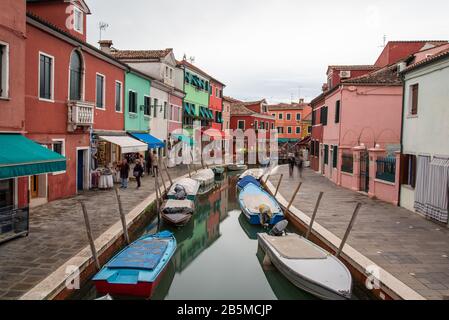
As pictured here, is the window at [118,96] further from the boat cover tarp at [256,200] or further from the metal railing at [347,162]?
the metal railing at [347,162]

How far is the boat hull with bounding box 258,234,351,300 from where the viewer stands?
7.99 metres

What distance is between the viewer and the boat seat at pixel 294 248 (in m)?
9.49

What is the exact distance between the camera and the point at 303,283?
877 centimetres

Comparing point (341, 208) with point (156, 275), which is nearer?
point (156, 275)

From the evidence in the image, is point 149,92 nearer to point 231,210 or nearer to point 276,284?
point 231,210

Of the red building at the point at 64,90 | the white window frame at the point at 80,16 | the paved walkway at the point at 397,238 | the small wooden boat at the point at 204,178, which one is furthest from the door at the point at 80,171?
the paved walkway at the point at 397,238

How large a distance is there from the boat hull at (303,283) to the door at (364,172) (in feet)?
35.0

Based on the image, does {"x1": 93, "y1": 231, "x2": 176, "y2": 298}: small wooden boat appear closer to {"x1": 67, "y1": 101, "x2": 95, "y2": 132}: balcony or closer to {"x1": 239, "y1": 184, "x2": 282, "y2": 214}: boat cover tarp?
{"x1": 239, "y1": 184, "x2": 282, "y2": 214}: boat cover tarp

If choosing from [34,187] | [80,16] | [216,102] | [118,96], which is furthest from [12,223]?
[216,102]

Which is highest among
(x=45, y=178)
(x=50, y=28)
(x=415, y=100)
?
(x=50, y=28)

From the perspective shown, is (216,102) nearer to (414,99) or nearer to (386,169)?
(386,169)

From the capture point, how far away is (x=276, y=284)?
396 inches

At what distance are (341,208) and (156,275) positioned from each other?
9.13m
